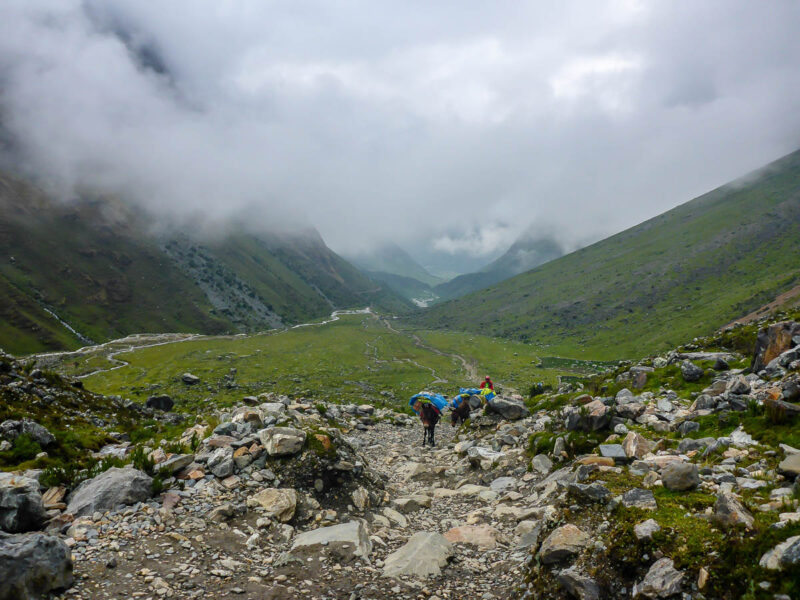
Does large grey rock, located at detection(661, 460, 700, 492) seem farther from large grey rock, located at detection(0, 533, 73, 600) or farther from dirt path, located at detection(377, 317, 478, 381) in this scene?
dirt path, located at detection(377, 317, 478, 381)

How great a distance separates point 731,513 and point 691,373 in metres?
14.9

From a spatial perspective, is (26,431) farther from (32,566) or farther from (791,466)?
(791,466)

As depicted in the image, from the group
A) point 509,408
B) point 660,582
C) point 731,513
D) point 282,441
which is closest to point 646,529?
point 660,582

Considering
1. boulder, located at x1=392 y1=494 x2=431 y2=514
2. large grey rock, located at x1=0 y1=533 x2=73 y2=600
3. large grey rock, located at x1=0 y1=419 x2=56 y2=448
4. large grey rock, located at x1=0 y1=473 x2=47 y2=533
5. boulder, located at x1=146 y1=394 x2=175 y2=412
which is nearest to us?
large grey rock, located at x1=0 y1=533 x2=73 y2=600

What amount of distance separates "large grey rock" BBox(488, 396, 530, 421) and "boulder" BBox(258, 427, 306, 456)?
15952 millimetres

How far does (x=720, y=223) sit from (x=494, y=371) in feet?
606

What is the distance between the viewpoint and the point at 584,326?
152250 mm

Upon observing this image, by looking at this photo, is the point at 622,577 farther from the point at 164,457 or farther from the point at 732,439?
the point at 164,457

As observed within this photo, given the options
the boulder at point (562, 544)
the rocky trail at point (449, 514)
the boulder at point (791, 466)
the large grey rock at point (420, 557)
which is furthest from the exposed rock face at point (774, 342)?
the large grey rock at point (420, 557)

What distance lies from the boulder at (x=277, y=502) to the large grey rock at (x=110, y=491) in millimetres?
2706

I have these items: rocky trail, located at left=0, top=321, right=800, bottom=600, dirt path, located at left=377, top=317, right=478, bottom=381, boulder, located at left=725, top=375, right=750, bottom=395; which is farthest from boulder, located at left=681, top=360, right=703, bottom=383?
dirt path, located at left=377, top=317, right=478, bottom=381

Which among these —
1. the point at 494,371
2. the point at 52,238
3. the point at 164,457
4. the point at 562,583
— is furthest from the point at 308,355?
the point at 52,238

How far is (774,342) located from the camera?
14.7 m

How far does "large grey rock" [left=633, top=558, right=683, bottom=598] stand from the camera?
5.23 meters
